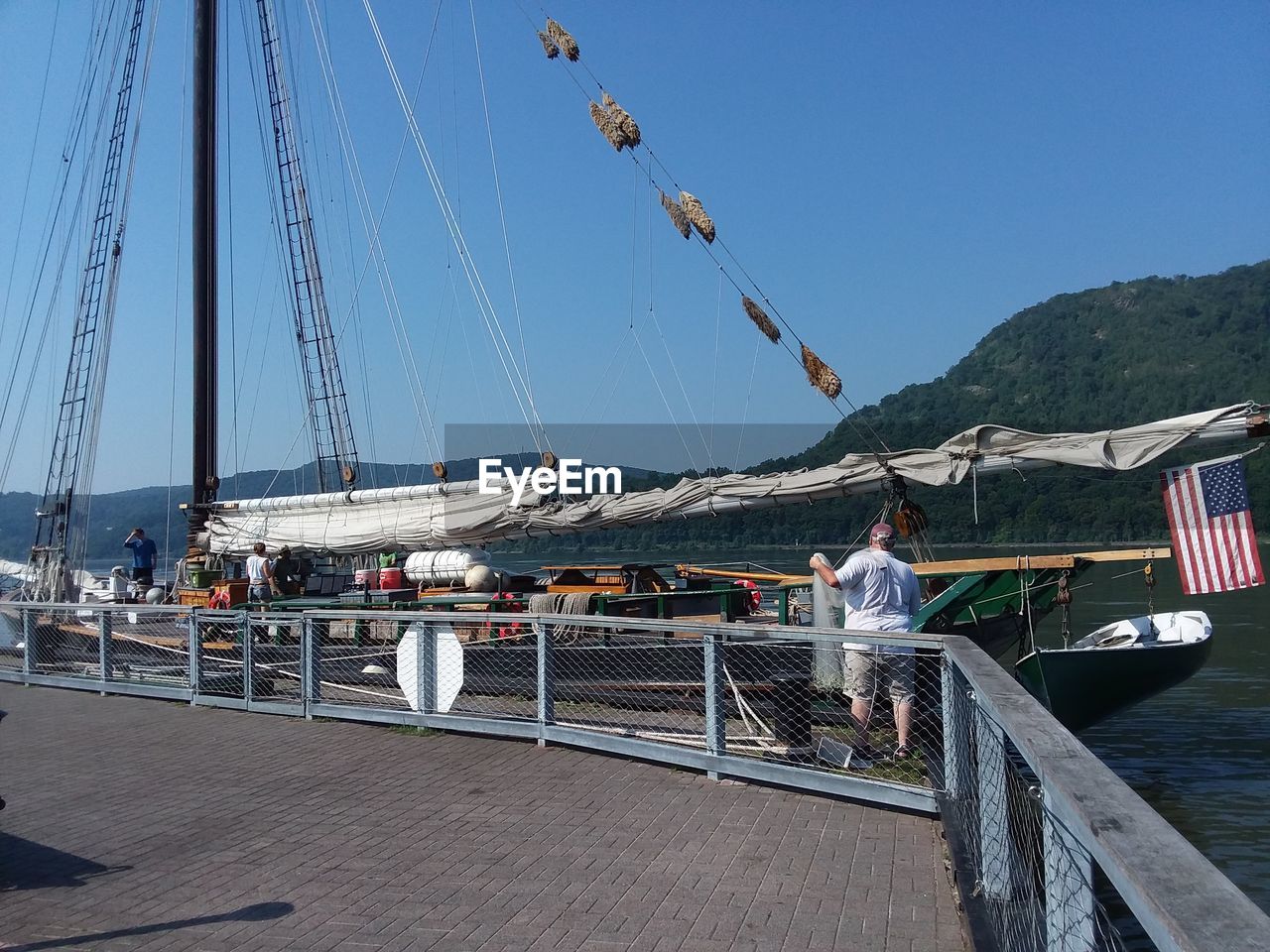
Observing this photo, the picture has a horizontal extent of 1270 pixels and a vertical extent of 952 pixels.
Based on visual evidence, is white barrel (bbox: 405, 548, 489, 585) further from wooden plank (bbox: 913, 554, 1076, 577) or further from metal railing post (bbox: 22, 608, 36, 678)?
wooden plank (bbox: 913, 554, 1076, 577)

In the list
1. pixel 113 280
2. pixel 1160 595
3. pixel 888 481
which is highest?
pixel 113 280

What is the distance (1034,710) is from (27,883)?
188 inches

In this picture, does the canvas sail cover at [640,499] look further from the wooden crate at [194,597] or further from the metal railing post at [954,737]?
the metal railing post at [954,737]

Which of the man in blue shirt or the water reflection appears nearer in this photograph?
the water reflection

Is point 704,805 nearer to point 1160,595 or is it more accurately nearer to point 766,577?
point 766,577

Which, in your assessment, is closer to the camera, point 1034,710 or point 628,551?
point 1034,710

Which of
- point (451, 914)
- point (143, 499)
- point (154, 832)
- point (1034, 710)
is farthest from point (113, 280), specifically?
point (143, 499)

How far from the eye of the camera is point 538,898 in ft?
16.2

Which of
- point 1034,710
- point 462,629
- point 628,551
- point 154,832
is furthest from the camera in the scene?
point 628,551

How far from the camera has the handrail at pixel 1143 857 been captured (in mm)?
1557

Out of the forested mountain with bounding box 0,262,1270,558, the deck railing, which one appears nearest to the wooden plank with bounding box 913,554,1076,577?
Answer: the deck railing

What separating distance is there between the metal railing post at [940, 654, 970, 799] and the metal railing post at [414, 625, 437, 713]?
481 centimetres

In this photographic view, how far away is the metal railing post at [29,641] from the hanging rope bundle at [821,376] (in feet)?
33.5

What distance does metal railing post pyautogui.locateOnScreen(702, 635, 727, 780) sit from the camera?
7223 millimetres
